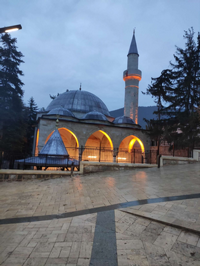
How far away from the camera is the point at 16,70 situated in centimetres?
2125

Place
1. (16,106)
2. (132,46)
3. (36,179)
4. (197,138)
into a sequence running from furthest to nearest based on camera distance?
(132,46) < (16,106) < (197,138) < (36,179)

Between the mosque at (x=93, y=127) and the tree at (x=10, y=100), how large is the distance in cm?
245

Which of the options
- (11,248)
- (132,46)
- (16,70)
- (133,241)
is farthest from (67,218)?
(132,46)

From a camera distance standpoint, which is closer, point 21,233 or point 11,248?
point 11,248

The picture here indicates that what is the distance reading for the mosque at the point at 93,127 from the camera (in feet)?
61.4

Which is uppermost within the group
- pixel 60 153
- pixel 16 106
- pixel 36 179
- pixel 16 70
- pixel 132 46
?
pixel 132 46

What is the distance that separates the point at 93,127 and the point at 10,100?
11.1 metres

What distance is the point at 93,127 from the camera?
20000 mm

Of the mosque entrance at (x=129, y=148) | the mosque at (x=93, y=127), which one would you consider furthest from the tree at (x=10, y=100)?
the mosque entrance at (x=129, y=148)

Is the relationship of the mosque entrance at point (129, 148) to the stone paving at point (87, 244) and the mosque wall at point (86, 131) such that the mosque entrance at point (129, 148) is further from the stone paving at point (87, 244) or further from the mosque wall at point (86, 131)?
the stone paving at point (87, 244)

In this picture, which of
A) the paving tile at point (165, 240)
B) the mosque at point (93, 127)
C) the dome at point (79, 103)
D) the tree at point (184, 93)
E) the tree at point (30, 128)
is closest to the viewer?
the paving tile at point (165, 240)

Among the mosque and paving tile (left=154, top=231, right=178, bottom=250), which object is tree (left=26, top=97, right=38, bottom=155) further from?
paving tile (left=154, top=231, right=178, bottom=250)

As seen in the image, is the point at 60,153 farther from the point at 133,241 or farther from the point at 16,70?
the point at 16,70

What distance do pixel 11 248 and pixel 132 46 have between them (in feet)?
97.9
